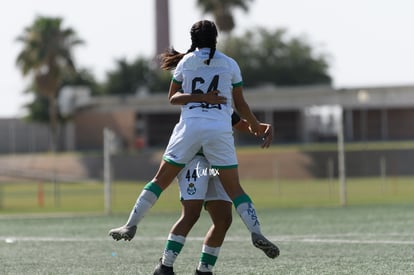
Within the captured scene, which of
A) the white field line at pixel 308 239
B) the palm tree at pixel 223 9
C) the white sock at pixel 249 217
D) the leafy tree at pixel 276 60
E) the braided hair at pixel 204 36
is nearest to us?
the white sock at pixel 249 217

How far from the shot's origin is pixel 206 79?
841 centimetres

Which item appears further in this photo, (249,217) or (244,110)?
(244,110)

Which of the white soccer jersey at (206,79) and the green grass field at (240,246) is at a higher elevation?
the white soccer jersey at (206,79)

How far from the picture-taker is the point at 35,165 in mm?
71438

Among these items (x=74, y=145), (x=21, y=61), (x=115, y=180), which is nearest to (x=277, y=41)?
(x=74, y=145)

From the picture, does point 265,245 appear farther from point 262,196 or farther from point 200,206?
point 262,196

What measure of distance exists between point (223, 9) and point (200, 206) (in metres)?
64.0

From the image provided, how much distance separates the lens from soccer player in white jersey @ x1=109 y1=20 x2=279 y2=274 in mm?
8281

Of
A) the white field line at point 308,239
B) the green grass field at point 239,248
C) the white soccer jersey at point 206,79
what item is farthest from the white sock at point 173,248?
the white field line at point 308,239

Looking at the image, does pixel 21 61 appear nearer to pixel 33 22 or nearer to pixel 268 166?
pixel 33 22

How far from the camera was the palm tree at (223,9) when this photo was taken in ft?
235

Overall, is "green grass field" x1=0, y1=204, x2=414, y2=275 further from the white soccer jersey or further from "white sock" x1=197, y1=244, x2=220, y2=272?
the white soccer jersey

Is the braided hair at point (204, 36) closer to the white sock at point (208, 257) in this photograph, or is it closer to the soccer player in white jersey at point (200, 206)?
the soccer player in white jersey at point (200, 206)

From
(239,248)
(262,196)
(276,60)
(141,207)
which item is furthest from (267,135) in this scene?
(276,60)
